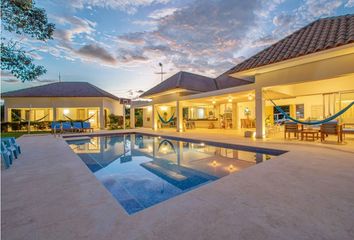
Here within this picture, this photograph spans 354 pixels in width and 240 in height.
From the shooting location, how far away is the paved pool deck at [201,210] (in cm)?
175

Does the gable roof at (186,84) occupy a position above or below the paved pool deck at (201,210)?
above

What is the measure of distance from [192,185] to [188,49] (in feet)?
46.7

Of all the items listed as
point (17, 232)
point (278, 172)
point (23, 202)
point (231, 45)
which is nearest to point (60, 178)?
point (23, 202)

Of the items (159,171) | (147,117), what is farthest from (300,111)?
(147,117)

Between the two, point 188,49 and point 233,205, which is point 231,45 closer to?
point 188,49

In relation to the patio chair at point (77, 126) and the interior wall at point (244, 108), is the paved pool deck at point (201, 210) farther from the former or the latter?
the interior wall at point (244, 108)

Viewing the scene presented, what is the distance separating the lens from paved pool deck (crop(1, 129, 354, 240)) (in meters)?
1.75

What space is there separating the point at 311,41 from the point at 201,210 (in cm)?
777

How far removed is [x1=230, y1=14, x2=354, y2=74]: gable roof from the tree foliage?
7402mm

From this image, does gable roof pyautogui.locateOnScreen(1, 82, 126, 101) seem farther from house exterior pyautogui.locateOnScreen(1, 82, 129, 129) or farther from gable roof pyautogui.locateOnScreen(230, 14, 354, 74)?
gable roof pyautogui.locateOnScreen(230, 14, 354, 74)

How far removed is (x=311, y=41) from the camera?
22.4 feet

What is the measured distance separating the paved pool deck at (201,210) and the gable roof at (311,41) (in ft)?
15.1

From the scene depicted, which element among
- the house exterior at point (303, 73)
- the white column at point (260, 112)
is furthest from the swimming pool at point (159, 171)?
the house exterior at point (303, 73)

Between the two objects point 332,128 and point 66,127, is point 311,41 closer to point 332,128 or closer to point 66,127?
point 332,128
